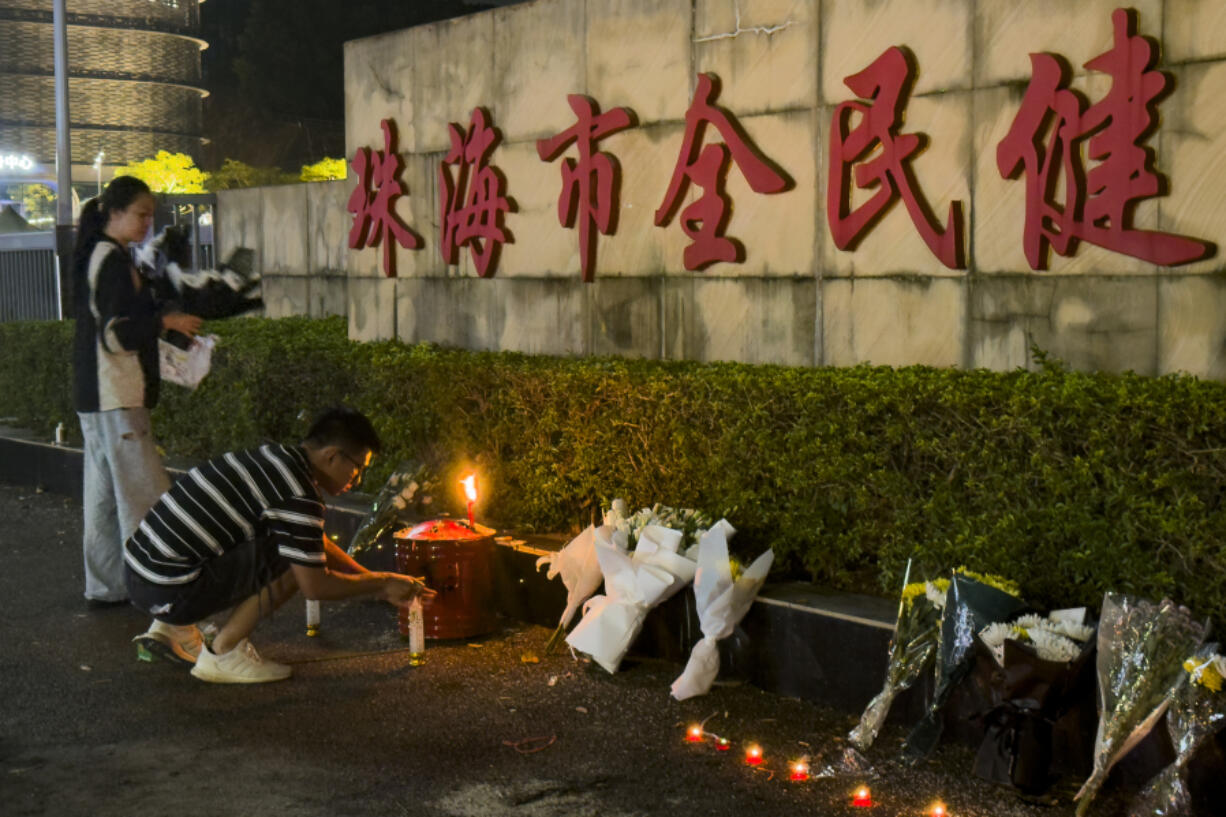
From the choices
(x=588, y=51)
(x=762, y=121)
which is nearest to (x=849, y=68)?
(x=762, y=121)

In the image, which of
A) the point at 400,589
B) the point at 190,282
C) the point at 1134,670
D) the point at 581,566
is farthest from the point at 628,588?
the point at 190,282

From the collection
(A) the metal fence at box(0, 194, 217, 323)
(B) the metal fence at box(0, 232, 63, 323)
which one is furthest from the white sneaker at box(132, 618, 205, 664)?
(B) the metal fence at box(0, 232, 63, 323)

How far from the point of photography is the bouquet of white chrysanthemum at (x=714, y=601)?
546 centimetres

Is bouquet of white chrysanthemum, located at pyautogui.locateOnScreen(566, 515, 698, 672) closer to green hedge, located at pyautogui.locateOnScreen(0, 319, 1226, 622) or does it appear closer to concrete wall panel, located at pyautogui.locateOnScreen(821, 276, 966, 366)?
green hedge, located at pyautogui.locateOnScreen(0, 319, 1226, 622)

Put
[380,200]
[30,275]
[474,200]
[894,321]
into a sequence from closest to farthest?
[894,321] → [474,200] → [380,200] → [30,275]

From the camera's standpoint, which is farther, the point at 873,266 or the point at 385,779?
the point at 873,266

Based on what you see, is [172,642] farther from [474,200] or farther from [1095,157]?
[1095,157]

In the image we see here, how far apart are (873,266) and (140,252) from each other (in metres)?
3.73

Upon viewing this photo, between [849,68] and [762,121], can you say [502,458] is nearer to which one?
[762,121]

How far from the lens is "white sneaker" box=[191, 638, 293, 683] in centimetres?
575

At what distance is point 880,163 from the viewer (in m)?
6.36

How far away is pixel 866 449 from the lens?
220 inches

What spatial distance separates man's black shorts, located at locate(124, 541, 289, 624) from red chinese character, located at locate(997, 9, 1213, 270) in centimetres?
347

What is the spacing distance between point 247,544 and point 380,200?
4.27 m
